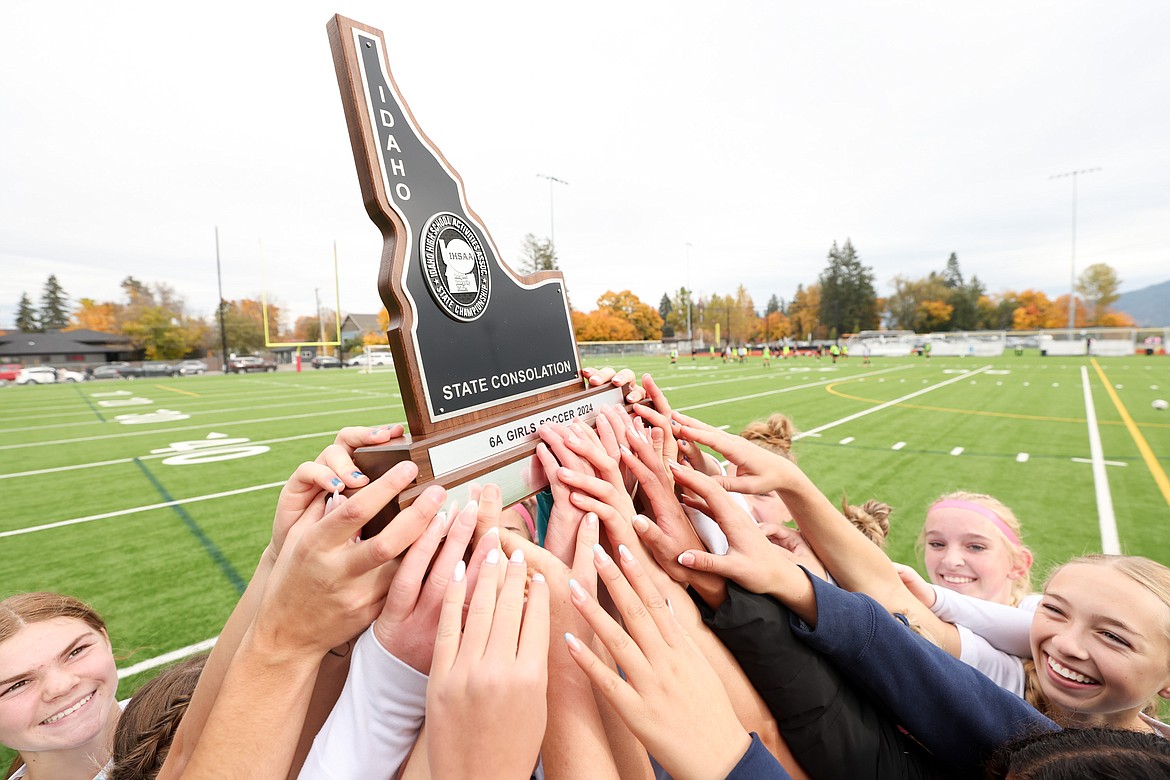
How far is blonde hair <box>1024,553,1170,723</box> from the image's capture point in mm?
1741

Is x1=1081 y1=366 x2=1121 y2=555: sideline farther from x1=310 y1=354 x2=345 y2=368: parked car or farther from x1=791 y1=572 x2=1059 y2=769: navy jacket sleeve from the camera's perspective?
x1=310 y1=354 x2=345 y2=368: parked car

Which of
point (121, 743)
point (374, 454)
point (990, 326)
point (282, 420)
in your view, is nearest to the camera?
point (374, 454)

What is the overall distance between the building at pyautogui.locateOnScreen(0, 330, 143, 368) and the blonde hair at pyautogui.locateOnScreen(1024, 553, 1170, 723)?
7019 centimetres

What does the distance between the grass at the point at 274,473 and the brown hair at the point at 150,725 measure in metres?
2.00

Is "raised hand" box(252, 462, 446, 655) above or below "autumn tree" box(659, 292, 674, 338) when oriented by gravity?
below

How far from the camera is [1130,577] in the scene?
1760mm

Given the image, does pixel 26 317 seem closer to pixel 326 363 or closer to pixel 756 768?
pixel 326 363

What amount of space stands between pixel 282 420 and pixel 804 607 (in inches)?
595

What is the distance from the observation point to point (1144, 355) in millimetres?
38094

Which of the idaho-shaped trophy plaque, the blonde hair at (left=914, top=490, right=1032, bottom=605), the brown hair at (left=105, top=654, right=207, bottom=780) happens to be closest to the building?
the brown hair at (left=105, top=654, right=207, bottom=780)

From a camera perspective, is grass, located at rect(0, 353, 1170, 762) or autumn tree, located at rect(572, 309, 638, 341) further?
autumn tree, located at rect(572, 309, 638, 341)

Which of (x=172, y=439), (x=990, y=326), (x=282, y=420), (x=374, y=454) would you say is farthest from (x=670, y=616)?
(x=990, y=326)

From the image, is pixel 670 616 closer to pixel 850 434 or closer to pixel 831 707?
pixel 831 707

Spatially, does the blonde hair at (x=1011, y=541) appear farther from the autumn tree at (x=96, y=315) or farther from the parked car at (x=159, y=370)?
the autumn tree at (x=96, y=315)
